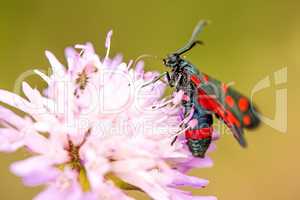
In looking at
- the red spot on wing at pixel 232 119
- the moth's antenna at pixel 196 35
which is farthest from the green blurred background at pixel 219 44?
the red spot on wing at pixel 232 119

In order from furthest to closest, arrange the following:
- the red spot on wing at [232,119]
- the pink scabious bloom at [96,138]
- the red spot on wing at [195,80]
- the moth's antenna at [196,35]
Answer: the moth's antenna at [196,35] → the red spot on wing at [195,80] → the red spot on wing at [232,119] → the pink scabious bloom at [96,138]

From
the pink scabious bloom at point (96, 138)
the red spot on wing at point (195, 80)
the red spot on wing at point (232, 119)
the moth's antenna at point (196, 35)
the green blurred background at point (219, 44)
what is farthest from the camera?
the green blurred background at point (219, 44)

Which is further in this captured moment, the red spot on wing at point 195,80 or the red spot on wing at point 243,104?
the red spot on wing at point 195,80

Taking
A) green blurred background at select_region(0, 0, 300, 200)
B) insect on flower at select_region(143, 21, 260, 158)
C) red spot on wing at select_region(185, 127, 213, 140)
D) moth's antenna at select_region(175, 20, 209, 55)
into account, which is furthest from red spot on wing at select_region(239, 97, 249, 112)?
green blurred background at select_region(0, 0, 300, 200)

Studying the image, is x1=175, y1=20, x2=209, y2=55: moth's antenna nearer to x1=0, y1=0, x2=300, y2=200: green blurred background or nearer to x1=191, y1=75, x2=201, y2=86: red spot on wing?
x1=191, y1=75, x2=201, y2=86: red spot on wing

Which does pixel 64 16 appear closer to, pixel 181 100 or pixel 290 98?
pixel 290 98

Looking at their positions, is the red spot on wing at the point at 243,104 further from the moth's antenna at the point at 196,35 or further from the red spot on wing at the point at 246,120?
the moth's antenna at the point at 196,35

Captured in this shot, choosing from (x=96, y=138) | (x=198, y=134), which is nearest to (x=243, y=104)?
(x=198, y=134)

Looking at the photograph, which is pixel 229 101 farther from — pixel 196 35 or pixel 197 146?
pixel 196 35

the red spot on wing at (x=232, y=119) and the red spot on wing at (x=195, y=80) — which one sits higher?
the red spot on wing at (x=195, y=80)
